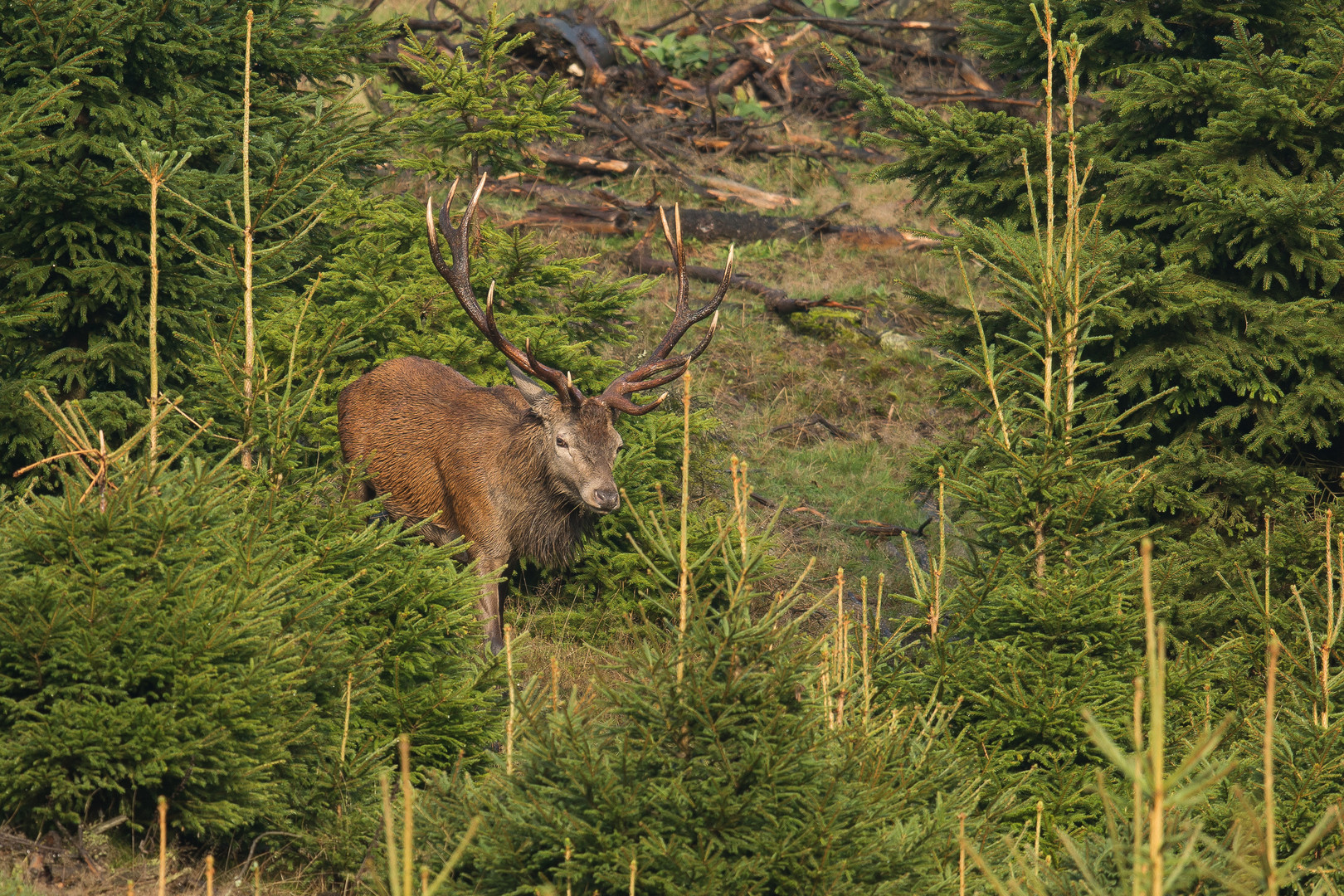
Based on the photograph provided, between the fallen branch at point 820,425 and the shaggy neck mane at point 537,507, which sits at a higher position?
the shaggy neck mane at point 537,507

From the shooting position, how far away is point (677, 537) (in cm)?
640

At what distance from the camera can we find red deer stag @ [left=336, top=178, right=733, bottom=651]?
7.28m

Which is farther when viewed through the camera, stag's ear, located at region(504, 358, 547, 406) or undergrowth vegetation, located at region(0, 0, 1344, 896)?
stag's ear, located at region(504, 358, 547, 406)

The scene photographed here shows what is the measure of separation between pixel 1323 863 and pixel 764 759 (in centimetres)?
189

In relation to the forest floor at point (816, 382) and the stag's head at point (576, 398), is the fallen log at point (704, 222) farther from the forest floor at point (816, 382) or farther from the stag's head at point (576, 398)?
the stag's head at point (576, 398)

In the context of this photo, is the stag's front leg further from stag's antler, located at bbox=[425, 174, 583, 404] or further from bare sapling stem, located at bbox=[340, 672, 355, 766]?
bare sapling stem, located at bbox=[340, 672, 355, 766]

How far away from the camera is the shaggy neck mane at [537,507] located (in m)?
7.54

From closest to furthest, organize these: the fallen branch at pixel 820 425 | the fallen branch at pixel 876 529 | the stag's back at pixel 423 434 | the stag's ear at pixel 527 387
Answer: the stag's ear at pixel 527 387 → the stag's back at pixel 423 434 → the fallen branch at pixel 876 529 → the fallen branch at pixel 820 425

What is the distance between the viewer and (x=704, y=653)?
340cm

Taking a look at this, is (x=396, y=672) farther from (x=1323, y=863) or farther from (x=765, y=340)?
(x=765, y=340)

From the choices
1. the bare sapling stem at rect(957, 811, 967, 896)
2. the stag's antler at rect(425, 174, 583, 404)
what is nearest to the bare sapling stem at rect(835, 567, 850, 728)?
the bare sapling stem at rect(957, 811, 967, 896)

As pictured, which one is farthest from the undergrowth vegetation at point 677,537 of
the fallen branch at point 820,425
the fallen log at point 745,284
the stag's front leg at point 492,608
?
the fallen log at point 745,284

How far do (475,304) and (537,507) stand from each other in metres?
1.23

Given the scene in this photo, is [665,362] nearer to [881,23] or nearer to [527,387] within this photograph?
[527,387]
